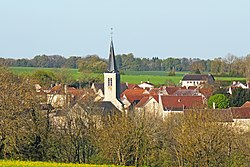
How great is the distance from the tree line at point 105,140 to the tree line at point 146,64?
227ft

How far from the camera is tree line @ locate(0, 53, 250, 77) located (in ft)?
357

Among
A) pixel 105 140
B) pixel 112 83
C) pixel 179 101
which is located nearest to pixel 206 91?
pixel 179 101

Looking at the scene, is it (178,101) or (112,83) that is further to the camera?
(112,83)

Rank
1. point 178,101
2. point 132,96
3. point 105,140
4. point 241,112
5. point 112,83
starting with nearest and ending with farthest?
1. point 105,140
2. point 241,112
3. point 178,101
4. point 112,83
5. point 132,96

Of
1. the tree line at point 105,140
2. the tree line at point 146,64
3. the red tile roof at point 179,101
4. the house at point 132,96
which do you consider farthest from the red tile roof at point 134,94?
the tree line at point 105,140

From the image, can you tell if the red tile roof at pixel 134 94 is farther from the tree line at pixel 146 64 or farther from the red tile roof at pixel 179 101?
the tree line at pixel 146 64

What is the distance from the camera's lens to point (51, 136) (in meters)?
26.5

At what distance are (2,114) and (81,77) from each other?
71825 millimetres

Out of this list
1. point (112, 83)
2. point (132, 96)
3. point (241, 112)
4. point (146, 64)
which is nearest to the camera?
point (241, 112)

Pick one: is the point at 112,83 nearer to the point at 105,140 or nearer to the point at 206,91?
the point at 206,91

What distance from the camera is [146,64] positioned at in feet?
505

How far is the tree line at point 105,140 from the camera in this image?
79.0 feet

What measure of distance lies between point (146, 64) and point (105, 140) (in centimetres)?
12896

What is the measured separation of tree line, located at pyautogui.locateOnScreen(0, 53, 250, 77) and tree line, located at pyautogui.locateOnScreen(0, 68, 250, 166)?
227ft
